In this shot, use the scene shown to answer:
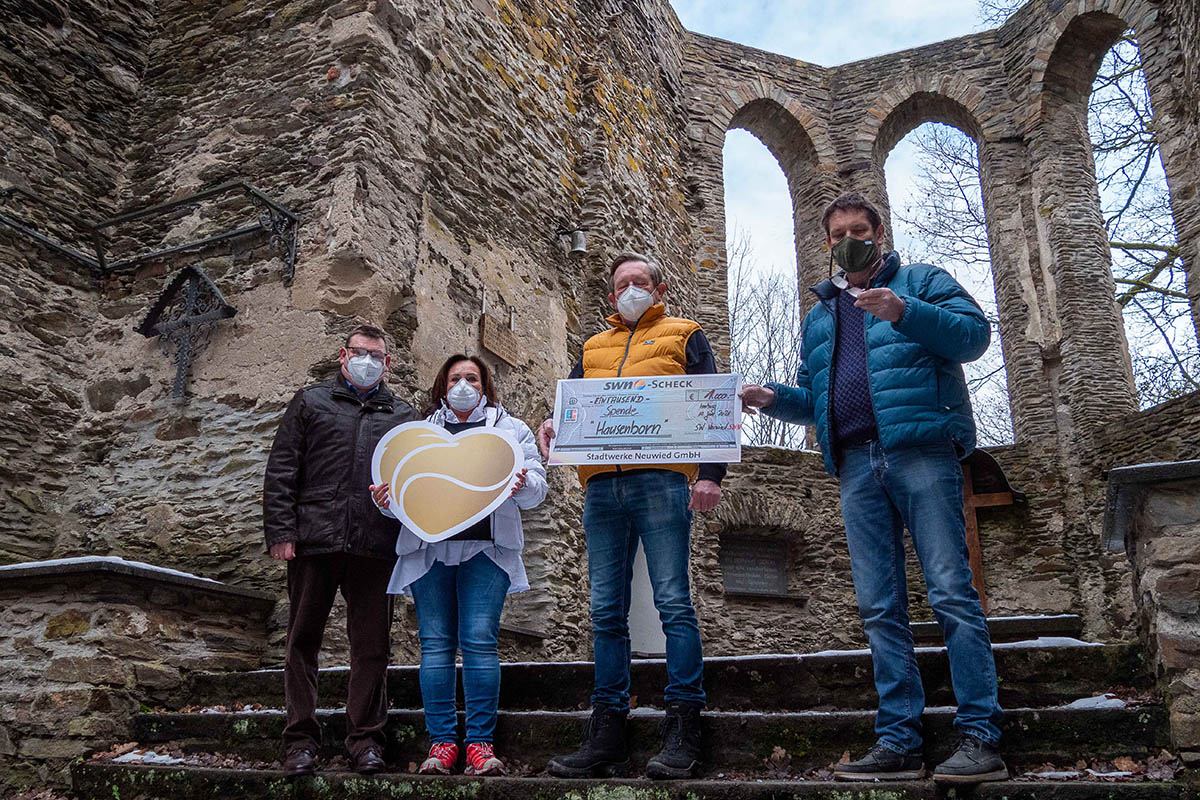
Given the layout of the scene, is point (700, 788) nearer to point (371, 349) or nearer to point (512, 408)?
point (371, 349)

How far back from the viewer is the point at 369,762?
3.18m

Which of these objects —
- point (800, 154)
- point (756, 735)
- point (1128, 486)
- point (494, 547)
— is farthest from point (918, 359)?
point (800, 154)

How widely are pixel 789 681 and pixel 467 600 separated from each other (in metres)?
1.26

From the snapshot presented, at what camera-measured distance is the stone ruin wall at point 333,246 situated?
562 cm

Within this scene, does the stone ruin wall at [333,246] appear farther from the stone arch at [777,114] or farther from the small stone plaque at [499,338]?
the stone arch at [777,114]

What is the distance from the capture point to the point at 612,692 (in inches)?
120

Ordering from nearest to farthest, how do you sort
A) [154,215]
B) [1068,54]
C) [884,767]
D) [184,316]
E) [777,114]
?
[884,767] < [184,316] < [154,215] < [1068,54] < [777,114]

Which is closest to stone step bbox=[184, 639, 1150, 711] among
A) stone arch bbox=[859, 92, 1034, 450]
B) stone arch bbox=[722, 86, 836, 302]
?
stone arch bbox=[722, 86, 836, 302]

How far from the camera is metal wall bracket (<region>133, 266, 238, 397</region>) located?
18.9 feet

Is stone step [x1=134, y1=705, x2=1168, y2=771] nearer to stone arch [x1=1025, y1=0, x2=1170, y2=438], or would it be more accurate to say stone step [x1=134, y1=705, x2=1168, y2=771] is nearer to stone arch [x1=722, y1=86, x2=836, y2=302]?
stone arch [x1=1025, y1=0, x2=1170, y2=438]

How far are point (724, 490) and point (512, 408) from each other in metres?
4.17

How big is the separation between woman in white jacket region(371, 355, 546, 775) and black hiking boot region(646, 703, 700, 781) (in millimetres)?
566

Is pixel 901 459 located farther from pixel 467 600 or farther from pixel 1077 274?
pixel 1077 274

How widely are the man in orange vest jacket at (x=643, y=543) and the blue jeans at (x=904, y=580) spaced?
49cm
